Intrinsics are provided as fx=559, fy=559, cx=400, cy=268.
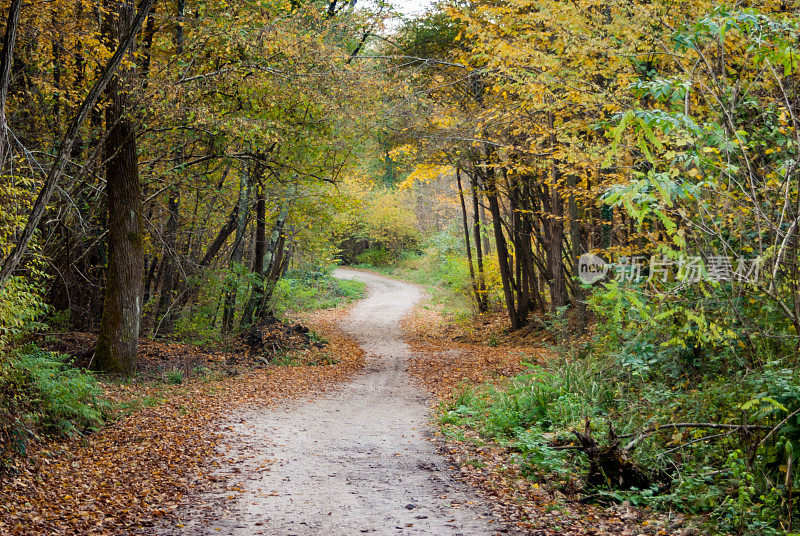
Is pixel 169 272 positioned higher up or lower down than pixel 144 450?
higher up

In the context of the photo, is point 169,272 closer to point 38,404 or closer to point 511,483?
point 38,404

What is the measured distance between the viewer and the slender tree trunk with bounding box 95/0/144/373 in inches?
361

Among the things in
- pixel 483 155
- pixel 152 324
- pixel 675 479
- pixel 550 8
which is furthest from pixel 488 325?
pixel 675 479

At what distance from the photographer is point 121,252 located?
9273 mm

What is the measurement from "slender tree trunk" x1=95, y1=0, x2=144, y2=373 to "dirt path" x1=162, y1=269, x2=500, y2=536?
2.80m

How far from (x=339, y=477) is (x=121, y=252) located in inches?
233

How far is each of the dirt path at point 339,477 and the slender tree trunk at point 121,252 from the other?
110 inches

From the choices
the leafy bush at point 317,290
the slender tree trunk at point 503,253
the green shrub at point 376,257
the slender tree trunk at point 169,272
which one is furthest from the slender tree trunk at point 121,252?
the green shrub at point 376,257

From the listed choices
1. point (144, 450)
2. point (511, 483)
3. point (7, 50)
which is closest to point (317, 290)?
point (144, 450)

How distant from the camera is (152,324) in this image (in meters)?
12.6

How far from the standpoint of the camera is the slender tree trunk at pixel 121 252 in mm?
9172

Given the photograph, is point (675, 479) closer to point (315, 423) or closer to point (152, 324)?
point (315, 423)

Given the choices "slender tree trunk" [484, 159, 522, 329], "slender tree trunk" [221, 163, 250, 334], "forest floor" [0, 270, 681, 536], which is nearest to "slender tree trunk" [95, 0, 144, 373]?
"forest floor" [0, 270, 681, 536]

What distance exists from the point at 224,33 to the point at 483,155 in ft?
20.2
